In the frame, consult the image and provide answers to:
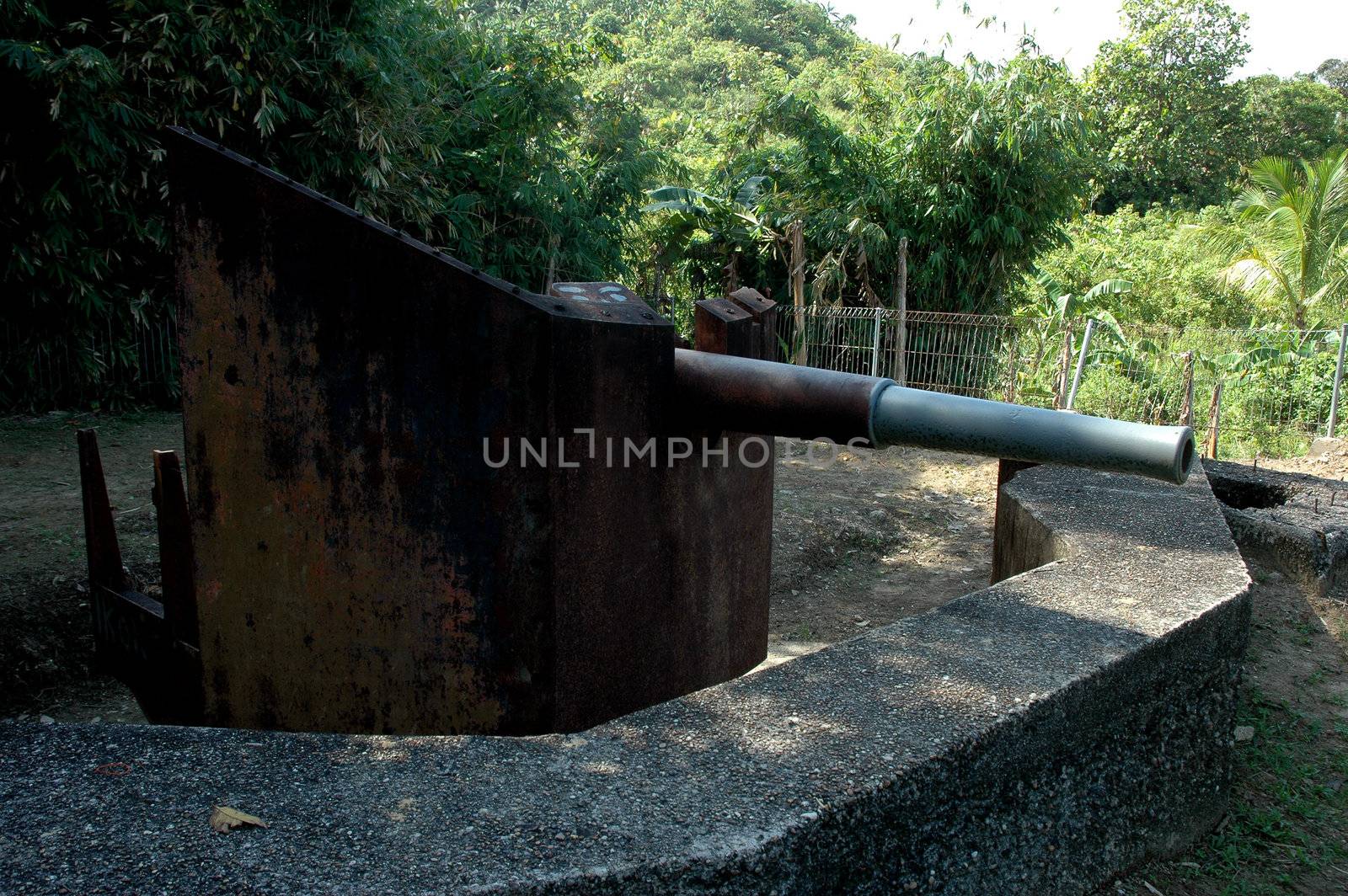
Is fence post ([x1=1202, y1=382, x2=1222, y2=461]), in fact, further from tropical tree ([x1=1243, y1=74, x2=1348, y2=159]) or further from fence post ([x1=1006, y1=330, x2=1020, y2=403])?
tropical tree ([x1=1243, y1=74, x2=1348, y2=159])

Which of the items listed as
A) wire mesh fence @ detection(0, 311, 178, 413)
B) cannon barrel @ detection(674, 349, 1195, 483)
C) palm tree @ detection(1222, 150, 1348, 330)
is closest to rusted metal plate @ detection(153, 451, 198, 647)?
cannon barrel @ detection(674, 349, 1195, 483)

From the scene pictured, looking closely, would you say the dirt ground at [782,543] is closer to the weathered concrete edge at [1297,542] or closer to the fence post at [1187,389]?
the weathered concrete edge at [1297,542]

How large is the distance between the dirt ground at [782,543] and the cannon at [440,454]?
1890 millimetres

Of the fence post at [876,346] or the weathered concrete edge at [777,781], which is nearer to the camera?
the weathered concrete edge at [777,781]

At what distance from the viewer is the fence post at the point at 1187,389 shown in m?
9.04

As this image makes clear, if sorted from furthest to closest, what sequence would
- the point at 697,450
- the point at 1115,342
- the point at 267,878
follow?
the point at 1115,342 < the point at 697,450 < the point at 267,878

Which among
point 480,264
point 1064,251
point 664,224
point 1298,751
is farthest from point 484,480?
Answer: point 1064,251

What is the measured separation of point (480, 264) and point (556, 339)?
9.43 metres

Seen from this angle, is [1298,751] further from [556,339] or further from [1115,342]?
[1115,342]

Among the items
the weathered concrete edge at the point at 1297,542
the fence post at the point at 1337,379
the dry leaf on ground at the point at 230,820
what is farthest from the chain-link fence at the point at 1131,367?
the dry leaf on ground at the point at 230,820

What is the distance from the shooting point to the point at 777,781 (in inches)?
65.5

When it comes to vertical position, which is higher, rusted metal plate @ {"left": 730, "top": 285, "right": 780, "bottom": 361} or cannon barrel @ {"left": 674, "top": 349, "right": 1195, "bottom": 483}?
rusted metal plate @ {"left": 730, "top": 285, "right": 780, "bottom": 361}

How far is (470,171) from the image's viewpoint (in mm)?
11000

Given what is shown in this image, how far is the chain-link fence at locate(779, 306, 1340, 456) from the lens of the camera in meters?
9.52
